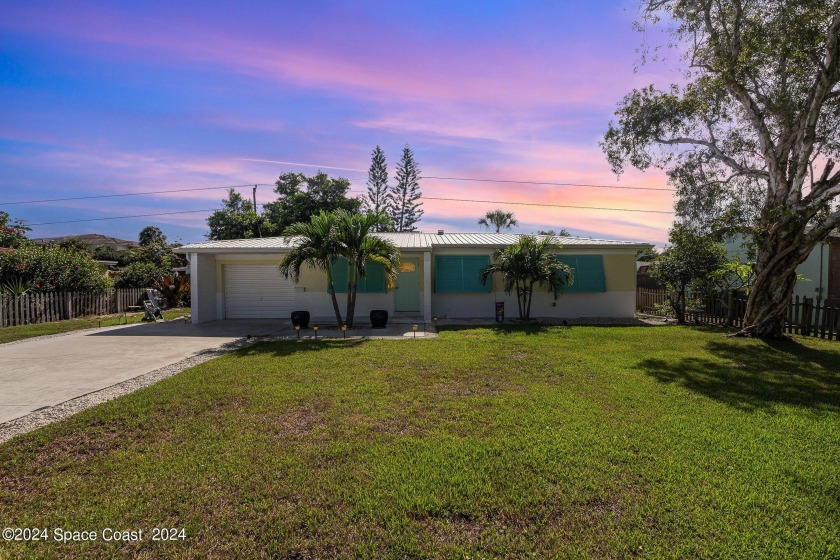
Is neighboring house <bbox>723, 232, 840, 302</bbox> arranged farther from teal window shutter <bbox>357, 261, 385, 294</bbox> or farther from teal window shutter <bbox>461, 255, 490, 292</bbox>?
teal window shutter <bbox>357, 261, 385, 294</bbox>

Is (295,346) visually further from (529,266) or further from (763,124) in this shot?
(763,124)

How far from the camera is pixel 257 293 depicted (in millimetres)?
14727

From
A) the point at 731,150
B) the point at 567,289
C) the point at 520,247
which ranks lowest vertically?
the point at 567,289

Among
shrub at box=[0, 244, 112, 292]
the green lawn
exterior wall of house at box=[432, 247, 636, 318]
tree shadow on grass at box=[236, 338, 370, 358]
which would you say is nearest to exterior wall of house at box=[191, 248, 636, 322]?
exterior wall of house at box=[432, 247, 636, 318]

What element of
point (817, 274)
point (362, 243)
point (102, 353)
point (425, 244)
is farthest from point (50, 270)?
point (817, 274)

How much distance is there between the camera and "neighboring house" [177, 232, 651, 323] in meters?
13.9

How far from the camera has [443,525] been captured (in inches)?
106

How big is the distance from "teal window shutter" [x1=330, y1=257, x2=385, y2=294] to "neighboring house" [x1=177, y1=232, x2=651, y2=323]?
36mm

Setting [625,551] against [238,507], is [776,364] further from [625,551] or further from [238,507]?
[238,507]

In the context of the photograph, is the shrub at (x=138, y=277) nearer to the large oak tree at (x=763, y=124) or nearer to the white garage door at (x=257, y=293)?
the white garage door at (x=257, y=293)

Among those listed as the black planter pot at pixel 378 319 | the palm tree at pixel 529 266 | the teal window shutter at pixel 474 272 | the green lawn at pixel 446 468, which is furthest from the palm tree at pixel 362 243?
the green lawn at pixel 446 468

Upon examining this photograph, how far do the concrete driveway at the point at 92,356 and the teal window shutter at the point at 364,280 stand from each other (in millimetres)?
2323

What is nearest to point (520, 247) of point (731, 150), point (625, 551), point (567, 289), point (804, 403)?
point (567, 289)

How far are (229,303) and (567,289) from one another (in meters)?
12.9
